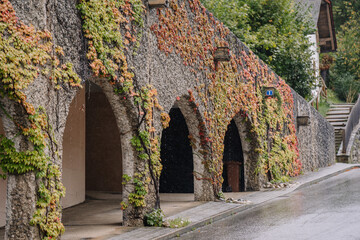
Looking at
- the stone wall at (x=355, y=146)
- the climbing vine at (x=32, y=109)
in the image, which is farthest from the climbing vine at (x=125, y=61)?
the stone wall at (x=355, y=146)

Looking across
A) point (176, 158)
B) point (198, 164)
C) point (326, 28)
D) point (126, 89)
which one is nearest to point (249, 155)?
point (176, 158)

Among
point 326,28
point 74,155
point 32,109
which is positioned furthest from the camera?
point 326,28

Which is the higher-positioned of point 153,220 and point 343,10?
point 343,10

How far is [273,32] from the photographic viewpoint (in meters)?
24.0

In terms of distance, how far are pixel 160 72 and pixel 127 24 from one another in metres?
1.49

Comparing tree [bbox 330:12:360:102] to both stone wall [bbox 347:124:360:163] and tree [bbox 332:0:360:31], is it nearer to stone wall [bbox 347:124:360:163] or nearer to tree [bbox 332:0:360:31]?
tree [bbox 332:0:360:31]

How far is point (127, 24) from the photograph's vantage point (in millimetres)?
8352

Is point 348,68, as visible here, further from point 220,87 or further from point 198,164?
point 198,164

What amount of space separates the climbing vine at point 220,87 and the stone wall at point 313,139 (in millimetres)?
2674

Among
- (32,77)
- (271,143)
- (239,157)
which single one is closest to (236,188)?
(239,157)

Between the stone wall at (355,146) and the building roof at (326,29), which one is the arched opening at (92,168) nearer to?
the stone wall at (355,146)

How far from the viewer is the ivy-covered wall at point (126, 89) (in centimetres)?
583

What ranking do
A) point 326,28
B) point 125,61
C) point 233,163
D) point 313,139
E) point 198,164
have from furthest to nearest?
point 326,28, point 313,139, point 233,163, point 198,164, point 125,61

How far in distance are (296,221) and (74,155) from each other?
5.53 m
